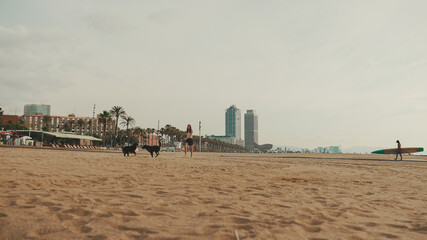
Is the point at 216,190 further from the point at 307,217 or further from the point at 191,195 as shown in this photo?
the point at 307,217

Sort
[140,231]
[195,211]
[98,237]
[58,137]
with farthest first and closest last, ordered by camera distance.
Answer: [58,137] → [195,211] → [140,231] → [98,237]

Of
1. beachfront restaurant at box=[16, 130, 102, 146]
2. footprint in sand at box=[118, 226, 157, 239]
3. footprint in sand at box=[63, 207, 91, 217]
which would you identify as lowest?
footprint in sand at box=[118, 226, 157, 239]

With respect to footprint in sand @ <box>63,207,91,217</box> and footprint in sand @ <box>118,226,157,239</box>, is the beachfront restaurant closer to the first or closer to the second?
footprint in sand @ <box>63,207,91,217</box>

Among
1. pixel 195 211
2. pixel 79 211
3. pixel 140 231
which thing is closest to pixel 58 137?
pixel 79 211

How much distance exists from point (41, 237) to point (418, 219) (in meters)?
4.63

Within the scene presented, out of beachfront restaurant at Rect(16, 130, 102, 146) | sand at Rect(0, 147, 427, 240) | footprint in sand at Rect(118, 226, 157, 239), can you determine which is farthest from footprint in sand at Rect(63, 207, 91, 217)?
beachfront restaurant at Rect(16, 130, 102, 146)

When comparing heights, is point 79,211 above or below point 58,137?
below

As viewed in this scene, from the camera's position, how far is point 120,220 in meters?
3.19

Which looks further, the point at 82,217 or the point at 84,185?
the point at 84,185

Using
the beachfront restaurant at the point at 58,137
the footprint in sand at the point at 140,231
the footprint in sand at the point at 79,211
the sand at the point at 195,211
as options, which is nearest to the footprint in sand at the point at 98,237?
the sand at the point at 195,211

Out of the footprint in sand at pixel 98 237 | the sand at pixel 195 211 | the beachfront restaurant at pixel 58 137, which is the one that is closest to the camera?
the footprint in sand at pixel 98 237

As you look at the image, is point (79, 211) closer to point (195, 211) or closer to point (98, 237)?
point (98, 237)

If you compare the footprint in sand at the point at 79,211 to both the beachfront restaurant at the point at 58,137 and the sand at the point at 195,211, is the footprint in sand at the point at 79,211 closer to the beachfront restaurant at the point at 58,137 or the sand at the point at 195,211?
the sand at the point at 195,211

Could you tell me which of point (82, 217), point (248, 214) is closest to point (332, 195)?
point (248, 214)
